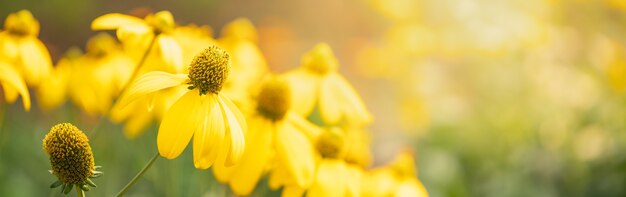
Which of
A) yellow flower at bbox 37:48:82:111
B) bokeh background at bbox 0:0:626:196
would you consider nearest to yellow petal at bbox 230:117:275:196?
yellow flower at bbox 37:48:82:111

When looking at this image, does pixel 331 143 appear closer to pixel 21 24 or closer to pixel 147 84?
pixel 147 84

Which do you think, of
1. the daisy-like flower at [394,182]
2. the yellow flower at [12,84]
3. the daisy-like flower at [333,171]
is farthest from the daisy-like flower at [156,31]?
the daisy-like flower at [394,182]

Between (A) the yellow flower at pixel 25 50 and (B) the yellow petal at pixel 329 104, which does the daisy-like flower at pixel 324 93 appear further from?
(A) the yellow flower at pixel 25 50

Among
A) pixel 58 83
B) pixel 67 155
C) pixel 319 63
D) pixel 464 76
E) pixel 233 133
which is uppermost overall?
pixel 464 76

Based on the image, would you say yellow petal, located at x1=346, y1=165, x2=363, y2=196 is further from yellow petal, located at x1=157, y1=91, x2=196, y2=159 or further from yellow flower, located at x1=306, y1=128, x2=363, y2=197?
yellow petal, located at x1=157, y1=91, x2=196, y2=159

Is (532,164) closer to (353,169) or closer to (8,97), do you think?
(353,169)

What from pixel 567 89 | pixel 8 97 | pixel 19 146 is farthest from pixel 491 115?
pixel 8 97

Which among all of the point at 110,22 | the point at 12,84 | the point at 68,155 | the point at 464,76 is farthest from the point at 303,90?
the point at 464,76
